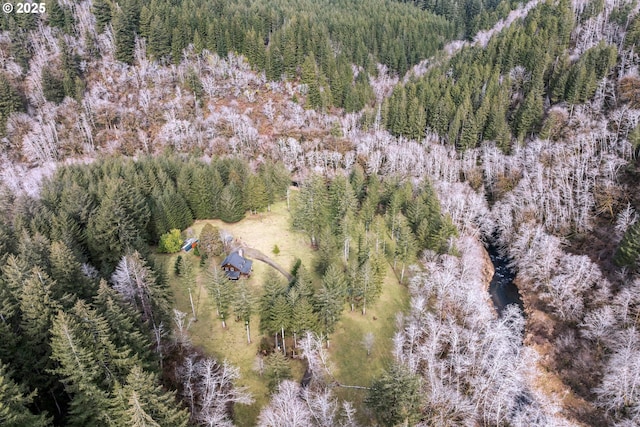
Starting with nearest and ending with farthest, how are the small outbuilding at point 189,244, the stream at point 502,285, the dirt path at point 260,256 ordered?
the dirt path at point 260,256, the stream at point 502,285, the small outbuilding at point 189,244

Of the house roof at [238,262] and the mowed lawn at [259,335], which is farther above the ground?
the house roof at [238,262]

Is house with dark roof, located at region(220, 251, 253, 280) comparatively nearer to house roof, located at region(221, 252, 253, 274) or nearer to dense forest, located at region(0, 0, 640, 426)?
house roof, located at region(221, 252, 253, 274)

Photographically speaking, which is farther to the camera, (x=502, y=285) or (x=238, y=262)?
(x=502, y=285)

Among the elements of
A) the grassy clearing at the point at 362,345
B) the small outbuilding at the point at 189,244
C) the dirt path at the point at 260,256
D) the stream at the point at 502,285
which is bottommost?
the stream at the point at 502,285

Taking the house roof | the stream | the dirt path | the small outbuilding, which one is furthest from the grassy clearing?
the small outbuilding

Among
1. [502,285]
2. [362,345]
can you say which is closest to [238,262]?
[362,345]

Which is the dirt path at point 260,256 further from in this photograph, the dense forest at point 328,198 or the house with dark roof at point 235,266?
the house with dark roof at point 235,266

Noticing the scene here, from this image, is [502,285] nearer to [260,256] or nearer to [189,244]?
[260,256]

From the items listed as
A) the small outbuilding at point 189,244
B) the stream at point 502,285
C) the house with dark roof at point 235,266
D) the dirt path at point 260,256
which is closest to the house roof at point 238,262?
the house with dark roof at point 235,266
